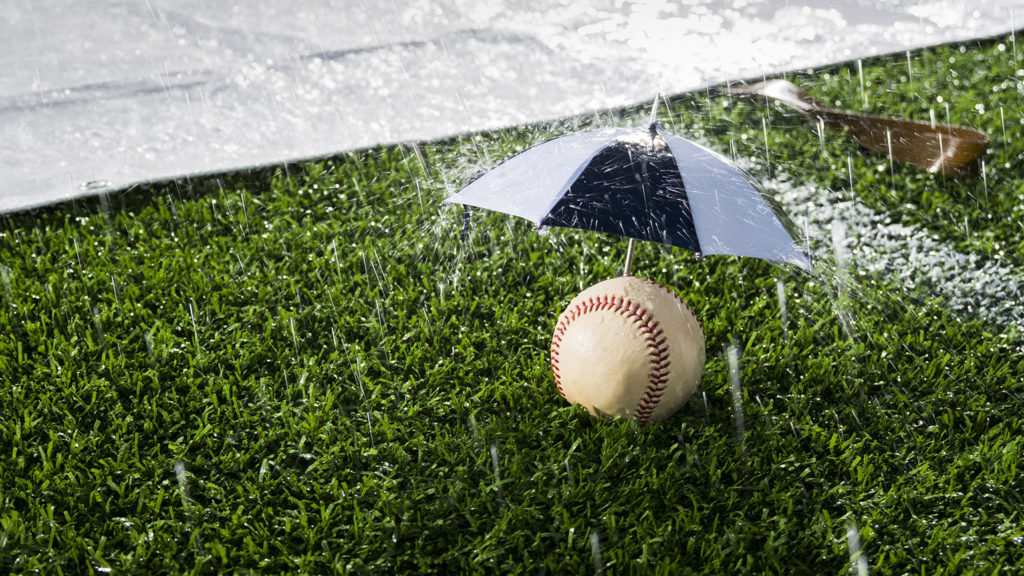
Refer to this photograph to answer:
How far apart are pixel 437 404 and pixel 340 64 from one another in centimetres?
412

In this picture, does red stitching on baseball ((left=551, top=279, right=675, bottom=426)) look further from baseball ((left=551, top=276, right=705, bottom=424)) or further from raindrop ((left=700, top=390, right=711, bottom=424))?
raindrop ((left=700, top=390, right=711, bottom=424))

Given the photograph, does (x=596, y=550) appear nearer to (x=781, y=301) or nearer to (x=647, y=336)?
(x=647, y=336)

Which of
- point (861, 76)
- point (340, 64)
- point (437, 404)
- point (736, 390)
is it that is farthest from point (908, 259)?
point (340, 64)

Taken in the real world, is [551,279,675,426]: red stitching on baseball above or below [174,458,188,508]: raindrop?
above

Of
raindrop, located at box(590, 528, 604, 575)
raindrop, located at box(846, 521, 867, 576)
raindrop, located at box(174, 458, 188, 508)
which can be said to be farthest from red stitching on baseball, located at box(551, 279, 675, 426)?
raindrop, located at box(174, 458, 188, 508)

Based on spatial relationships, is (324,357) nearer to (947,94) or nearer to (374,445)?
(374,445)

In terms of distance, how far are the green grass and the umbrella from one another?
87 centimetres

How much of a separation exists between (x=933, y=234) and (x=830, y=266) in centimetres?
73

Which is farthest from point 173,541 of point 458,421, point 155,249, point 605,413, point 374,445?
point 155,249

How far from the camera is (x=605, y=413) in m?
3.48

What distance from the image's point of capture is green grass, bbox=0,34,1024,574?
3.09 meters

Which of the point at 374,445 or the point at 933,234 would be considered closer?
the point at 374,445

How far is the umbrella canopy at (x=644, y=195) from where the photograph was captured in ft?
9.87

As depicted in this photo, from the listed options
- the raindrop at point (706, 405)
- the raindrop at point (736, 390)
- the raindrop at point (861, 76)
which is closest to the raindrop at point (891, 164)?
the raindrop at point (861, 76)
